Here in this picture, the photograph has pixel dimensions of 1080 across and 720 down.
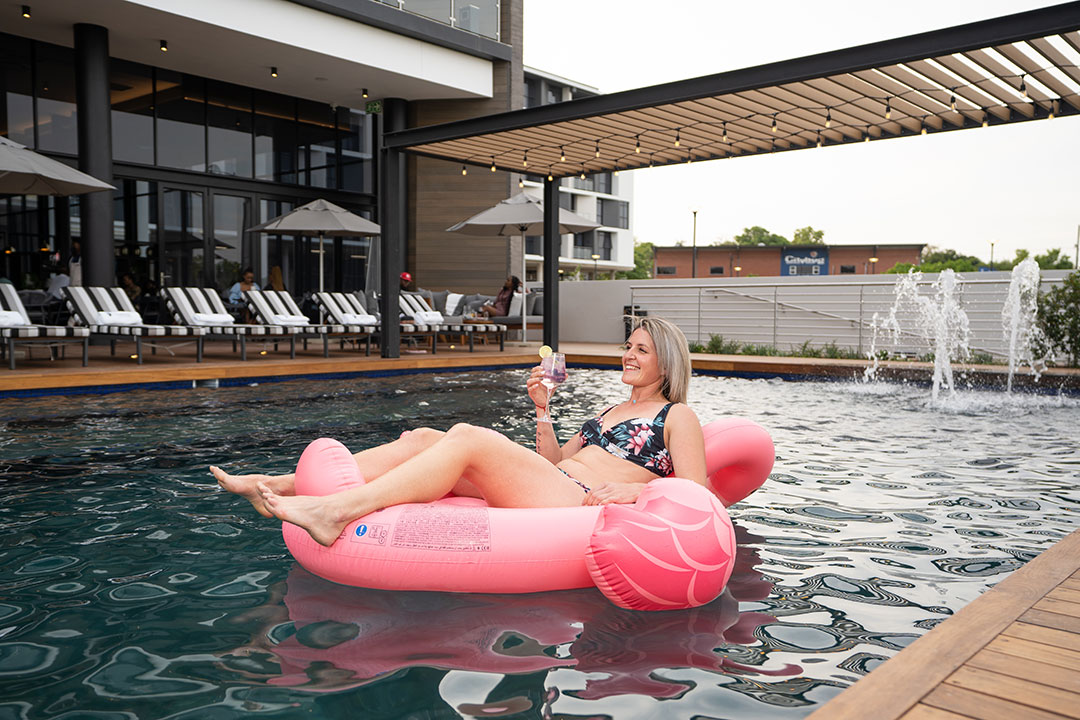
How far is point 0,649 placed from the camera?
2.34m

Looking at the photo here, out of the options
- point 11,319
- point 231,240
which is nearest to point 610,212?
point 231,240

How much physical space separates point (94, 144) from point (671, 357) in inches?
467

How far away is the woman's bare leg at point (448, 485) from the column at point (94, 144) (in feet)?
36.3

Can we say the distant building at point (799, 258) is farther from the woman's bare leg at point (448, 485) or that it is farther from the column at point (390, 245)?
the woman's bare leg at point (448, 485)

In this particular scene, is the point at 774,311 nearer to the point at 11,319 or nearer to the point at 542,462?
the point at 11,319

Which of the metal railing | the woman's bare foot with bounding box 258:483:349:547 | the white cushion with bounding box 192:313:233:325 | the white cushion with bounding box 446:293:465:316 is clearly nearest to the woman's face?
the woman's bare foot with bounding box 258:483:349:547

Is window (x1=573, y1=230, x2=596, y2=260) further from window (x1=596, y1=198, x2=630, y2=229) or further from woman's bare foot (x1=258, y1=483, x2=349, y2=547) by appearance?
woman's bare foot (x1=258, y1=483, x2=349, y2=547)

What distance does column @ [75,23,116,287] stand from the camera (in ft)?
39.3

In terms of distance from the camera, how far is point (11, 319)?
8.52 meters

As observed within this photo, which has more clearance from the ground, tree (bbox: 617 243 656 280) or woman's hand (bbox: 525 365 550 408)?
tree (bbox: 617 243 656 280)

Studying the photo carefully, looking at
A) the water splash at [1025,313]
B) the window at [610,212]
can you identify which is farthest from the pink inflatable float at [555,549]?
the window at [610,212]

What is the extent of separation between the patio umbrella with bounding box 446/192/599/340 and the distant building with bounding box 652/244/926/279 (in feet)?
144

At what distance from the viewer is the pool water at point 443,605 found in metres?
2.13

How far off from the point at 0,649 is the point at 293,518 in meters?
0.88
